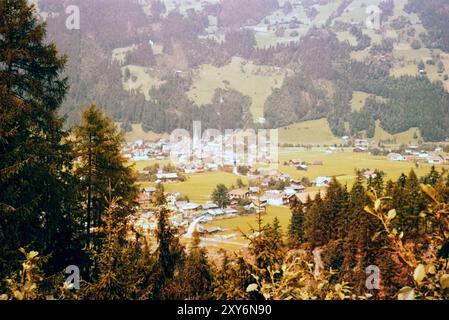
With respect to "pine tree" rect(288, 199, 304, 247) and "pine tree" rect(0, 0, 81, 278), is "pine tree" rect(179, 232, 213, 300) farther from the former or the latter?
"pine tree" rect(288, 199, 304, 247)

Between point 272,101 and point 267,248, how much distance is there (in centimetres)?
15514

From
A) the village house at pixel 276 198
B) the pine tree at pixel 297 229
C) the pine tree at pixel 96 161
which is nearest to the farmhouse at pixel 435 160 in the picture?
the village house at pixel 276 198

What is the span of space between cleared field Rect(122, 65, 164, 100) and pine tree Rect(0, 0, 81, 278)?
501 feet

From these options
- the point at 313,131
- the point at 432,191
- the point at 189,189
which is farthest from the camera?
the point at 313,131

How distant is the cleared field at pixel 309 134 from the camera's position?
129 metres

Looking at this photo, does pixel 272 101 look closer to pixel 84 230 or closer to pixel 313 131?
pixel 313 131

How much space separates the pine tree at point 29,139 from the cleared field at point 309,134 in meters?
117

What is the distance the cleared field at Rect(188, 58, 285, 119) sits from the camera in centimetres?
16473

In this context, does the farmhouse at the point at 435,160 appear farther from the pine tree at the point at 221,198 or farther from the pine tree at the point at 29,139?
the pine tree at the point at 29,139

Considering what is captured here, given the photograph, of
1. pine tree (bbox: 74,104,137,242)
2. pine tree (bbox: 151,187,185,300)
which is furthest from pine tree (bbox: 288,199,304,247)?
pine tree (bbox: 151,187,185,300)

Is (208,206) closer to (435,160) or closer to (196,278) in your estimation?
(196,278)

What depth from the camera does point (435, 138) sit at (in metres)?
122
